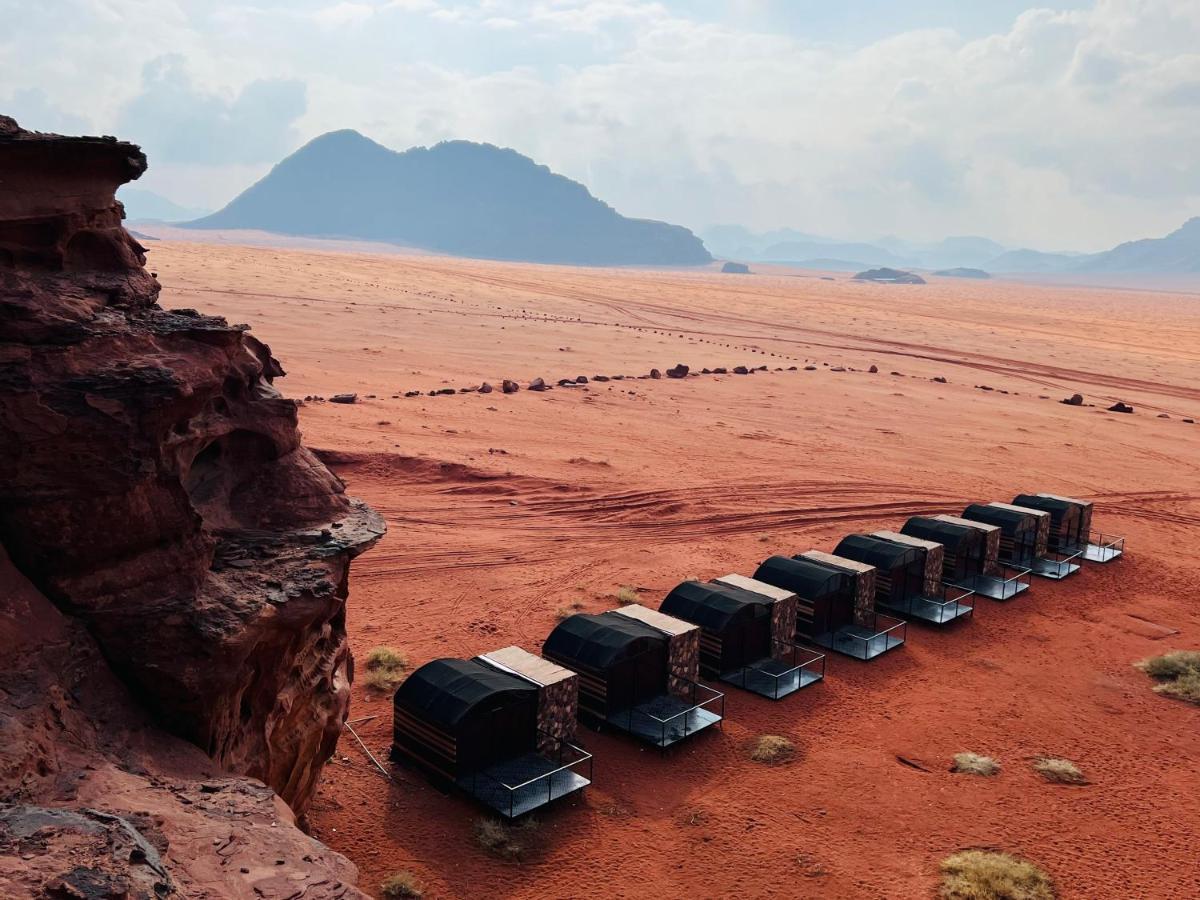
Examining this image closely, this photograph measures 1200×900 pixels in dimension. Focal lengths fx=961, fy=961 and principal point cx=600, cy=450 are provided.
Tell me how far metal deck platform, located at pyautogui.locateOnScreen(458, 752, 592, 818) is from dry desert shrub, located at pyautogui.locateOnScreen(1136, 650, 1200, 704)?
15163 mm

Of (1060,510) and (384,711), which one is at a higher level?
(1060,510)

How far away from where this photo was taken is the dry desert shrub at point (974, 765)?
19.2 m

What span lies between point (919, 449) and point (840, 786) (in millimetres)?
32336

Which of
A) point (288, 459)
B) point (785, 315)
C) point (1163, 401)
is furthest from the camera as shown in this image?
point (785, 315)

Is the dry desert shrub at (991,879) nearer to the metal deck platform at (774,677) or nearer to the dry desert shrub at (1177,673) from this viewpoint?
the metal deck platform at (774,677)

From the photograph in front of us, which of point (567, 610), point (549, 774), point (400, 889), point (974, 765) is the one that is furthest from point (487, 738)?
point (974, 765)

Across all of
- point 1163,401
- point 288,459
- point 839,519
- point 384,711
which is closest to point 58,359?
point 288,459

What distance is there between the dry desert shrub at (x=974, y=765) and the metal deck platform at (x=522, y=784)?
25.0 ft

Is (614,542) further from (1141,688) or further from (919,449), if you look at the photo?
(919,449)

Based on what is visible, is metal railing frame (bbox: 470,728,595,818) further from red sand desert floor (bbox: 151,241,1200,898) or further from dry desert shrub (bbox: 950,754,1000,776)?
dry desert shrub (bbox: 950,754,1000,776)

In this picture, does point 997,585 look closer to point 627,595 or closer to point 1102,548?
point 1102,548

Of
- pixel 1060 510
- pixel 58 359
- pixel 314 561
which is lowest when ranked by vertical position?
pixel 1060 510

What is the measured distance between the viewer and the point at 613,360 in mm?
71312

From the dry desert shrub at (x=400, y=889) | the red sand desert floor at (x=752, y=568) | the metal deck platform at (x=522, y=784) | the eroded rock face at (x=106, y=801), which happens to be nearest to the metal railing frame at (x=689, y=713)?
the red sand desert floor at (x=752, y=568)
